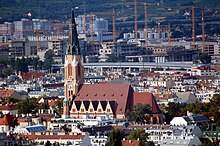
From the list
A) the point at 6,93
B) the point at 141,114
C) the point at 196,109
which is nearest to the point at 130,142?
the point at 141,114

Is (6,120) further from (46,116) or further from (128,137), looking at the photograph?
(128,137)

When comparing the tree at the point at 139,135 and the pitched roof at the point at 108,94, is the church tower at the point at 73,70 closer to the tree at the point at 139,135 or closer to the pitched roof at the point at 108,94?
the pitched roof at the point at 108,94

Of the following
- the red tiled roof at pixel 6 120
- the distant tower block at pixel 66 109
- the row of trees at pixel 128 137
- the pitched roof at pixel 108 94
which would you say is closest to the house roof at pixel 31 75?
the pitched roof at pixel 108 94

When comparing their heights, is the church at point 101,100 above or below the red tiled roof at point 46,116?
above

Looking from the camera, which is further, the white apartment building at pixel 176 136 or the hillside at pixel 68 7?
the hillside at pixel 68 7

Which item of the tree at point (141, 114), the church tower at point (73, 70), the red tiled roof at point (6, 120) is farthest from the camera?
the church tower at point (73, 70)

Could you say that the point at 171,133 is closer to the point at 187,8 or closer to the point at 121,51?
the point at 121,51

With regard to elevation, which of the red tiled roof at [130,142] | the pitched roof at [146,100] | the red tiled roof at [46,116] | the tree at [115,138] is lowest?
the red tiled roof at [46,116]
